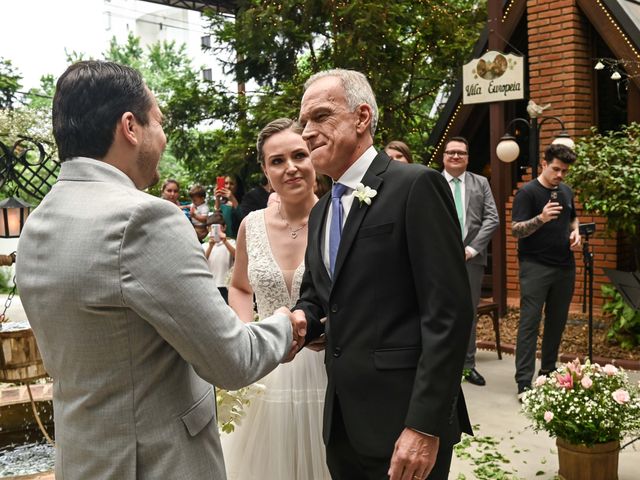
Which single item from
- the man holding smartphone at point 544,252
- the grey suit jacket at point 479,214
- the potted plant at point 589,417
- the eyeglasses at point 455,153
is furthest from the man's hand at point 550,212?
the potted plant at point 589,417

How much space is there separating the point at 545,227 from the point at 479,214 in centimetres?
111

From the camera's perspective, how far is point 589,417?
413cm

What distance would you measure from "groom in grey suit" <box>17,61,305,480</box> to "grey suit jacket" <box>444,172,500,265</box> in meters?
5.37

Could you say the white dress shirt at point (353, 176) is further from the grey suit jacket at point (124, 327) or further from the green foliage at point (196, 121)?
the green foliage at point (196, 121)

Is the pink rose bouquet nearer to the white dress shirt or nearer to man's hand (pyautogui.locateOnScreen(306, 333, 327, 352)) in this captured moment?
man's hand (pyautogui.locateOnScreen(306, 333, 327, 352))

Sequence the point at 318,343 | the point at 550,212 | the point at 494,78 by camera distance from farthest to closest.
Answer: the point at 494,78 → the point at 550,212 → the point at 318,343

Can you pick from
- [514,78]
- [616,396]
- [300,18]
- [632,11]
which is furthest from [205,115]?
[616,396]

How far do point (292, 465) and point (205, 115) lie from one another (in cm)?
A: 1266

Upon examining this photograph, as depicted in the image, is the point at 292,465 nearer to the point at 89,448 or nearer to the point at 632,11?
the point at 89,448

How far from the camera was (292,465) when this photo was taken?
3.31 m

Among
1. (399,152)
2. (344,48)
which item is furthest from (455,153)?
(344,48)

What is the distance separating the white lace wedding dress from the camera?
329 cm


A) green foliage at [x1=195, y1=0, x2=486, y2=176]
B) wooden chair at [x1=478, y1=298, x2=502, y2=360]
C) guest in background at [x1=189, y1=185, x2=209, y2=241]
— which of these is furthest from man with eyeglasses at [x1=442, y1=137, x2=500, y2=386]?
green foliage at [x1=195, y1=0, x2=486, y2=176]

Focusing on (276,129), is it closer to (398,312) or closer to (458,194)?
(398,312)
